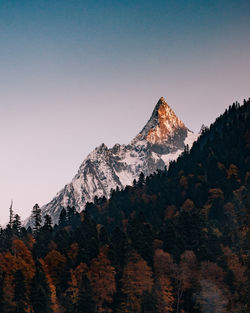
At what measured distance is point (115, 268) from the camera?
3371 inches

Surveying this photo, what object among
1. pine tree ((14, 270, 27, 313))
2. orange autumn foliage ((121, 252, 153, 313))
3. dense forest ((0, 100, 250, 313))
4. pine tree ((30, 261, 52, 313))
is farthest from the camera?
pine tree ((14, 270, 27, 313))

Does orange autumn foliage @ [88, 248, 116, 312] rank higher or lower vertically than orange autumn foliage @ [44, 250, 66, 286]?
lower

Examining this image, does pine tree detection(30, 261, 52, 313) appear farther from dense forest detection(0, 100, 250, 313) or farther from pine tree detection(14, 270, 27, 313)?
pine tree detection(14, 270, 27, 313)

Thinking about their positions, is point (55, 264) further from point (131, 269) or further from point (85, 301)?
point (131, 269)

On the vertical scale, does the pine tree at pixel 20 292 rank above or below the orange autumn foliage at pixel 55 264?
below

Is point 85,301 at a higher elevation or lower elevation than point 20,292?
lower

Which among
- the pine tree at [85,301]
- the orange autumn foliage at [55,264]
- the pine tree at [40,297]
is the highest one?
the orange autumn foliage at [55,264]

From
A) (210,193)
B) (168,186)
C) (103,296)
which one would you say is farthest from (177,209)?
(103,296)

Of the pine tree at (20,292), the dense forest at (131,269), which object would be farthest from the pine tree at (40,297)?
the pine tree at (20,292)

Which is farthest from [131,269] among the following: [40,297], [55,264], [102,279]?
[55,264]

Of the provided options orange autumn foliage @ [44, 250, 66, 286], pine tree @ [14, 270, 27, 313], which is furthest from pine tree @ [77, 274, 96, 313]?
orange autumn foliage @ [44, 250, 66, 286]

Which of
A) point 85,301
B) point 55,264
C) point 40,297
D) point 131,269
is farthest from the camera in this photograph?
point 55,264

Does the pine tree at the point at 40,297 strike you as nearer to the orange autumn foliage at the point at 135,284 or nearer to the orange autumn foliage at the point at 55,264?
the orange autumn foliage at the point at 55,264

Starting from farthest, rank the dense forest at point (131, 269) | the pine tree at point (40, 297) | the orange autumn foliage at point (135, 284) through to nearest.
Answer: the pine tree at point (40, 297) < the orange autumn foliage at point (135, 284) < the dense forest at point (131, 269)
